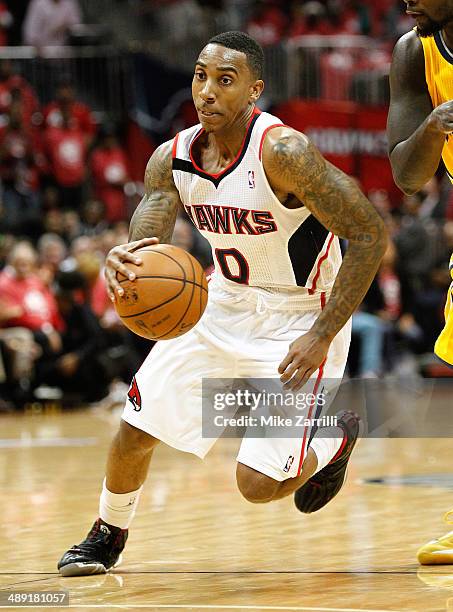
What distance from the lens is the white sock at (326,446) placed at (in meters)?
5.09

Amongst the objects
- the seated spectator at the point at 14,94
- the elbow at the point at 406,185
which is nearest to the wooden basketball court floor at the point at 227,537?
the elbow at the point at 406,185

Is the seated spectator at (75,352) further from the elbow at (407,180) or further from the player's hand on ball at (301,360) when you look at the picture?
the elbow at (407,180)

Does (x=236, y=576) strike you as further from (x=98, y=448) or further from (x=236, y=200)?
(x=98, y=448)

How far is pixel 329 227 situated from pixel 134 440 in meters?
1.18

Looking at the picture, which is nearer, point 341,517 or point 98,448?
point 341,517

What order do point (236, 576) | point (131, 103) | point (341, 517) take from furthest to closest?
1. point (131, 103)
2. point (341, 517)
3. point (236, 576)

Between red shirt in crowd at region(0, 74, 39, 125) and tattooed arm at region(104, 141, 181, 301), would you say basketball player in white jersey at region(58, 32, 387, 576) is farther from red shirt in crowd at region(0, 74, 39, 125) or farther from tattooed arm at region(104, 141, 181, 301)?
red shirt in crowd at region(0, 74, 39, 125)

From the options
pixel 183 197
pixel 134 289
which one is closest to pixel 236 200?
pixel 183 197

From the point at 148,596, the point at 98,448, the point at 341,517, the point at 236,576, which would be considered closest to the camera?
the point at 148,596

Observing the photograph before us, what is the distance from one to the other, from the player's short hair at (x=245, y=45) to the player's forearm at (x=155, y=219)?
0.65m

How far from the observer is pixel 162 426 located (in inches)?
193

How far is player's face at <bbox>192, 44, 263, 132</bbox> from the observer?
16.0ft

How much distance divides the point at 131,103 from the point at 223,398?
11.7 m

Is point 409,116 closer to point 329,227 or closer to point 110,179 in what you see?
point 329,227
